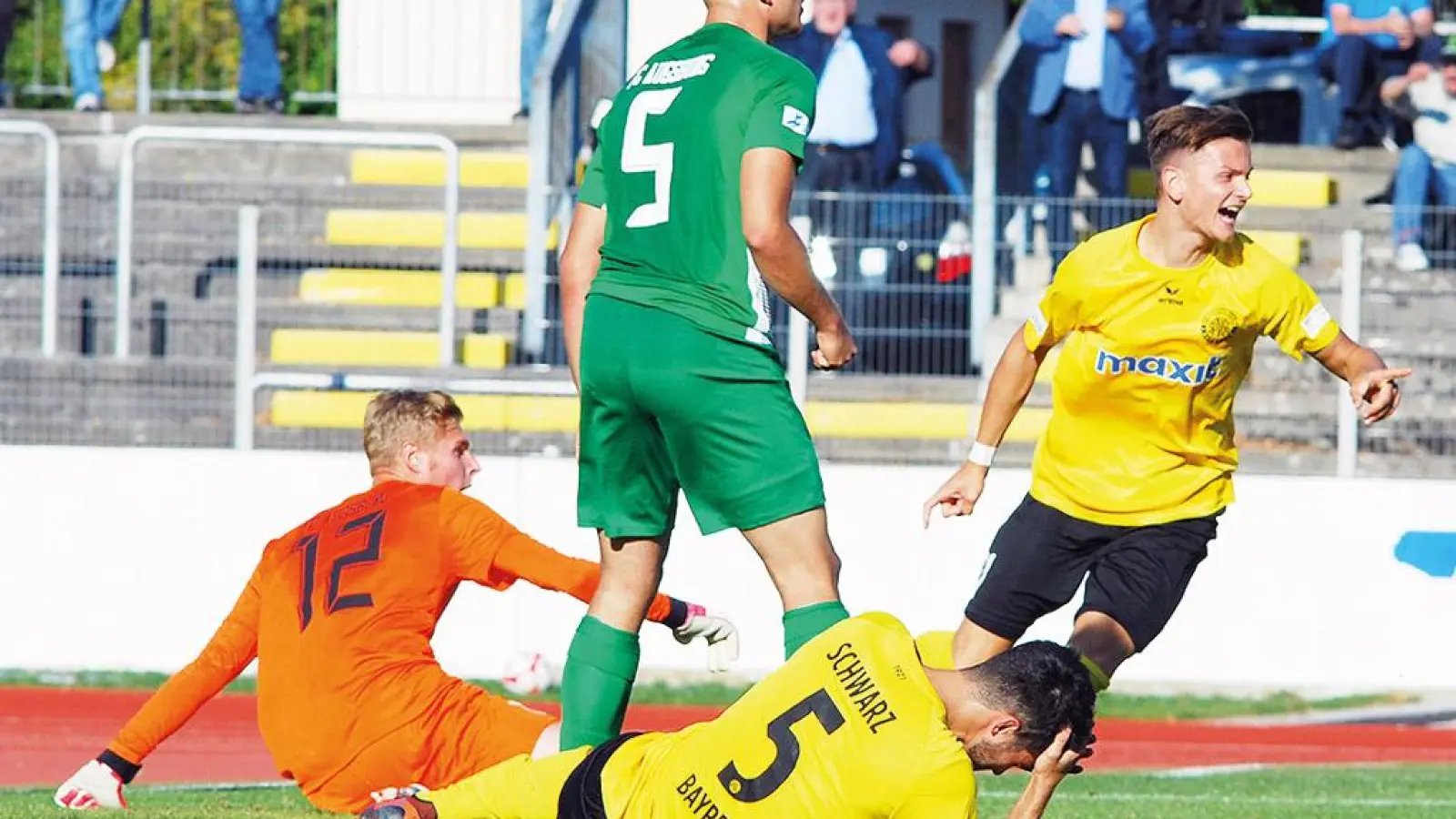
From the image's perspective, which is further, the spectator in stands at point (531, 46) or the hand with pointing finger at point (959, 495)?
the spectator in stands at point (531, 46)

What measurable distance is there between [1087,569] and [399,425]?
2.15 m

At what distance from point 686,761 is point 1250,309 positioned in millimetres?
2669

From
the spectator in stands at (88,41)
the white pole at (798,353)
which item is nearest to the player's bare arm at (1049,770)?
the white pole at (798,353)

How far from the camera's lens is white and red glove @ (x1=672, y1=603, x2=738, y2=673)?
20.8ft

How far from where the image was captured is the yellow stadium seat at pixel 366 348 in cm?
1398

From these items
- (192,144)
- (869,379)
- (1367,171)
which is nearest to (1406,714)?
(869,379)

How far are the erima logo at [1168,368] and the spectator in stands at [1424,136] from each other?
7.42m

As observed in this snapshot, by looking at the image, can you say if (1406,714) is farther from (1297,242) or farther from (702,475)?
(702,475)

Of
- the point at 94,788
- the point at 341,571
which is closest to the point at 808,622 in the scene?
the point at 341,571

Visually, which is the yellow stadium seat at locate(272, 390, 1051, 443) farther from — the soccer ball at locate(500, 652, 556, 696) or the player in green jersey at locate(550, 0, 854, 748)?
the player in green jersey at locate(550, 0, 854, 748)

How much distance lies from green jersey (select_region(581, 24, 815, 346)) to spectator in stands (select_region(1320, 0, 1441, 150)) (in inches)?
429

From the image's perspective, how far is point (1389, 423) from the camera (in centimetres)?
1304

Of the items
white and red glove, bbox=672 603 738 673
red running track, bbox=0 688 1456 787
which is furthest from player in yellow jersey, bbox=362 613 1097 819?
red running track, bbox=0 688 1456 787

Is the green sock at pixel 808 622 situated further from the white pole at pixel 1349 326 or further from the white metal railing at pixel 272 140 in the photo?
the white metal railing at pixel 272 140
